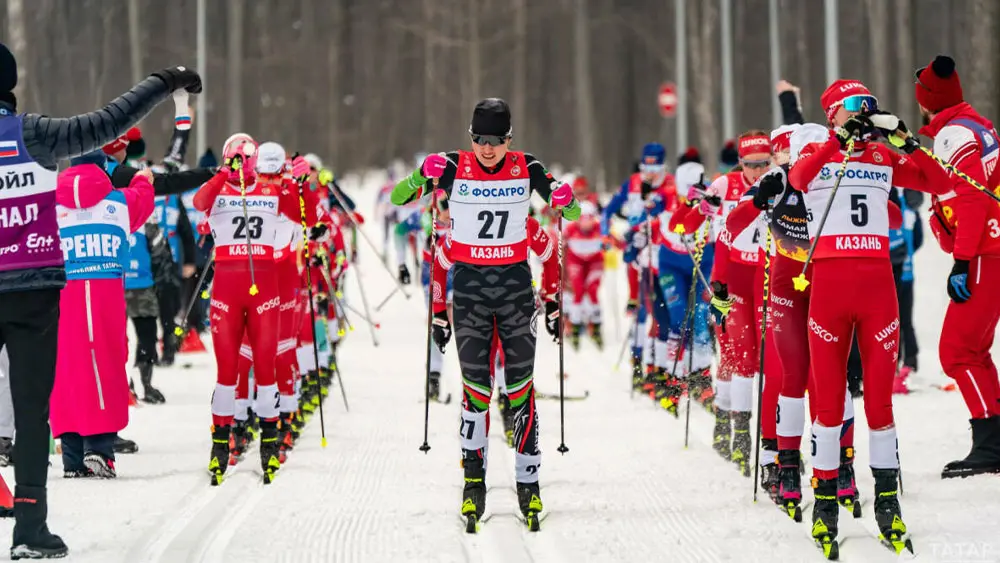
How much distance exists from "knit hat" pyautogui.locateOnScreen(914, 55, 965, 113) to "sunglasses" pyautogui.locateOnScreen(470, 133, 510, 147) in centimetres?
302

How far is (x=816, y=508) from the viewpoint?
705 cm

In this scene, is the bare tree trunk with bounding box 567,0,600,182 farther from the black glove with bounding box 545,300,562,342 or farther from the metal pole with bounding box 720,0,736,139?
the black glove with bounding box 545,300,562,342

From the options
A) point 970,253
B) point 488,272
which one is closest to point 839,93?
point 970,253

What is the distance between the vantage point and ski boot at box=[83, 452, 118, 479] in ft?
30.6

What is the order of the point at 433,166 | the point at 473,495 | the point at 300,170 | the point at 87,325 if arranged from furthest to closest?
the point at 300,170
the point at 87,325
the point at 473,495
the point at 433,166

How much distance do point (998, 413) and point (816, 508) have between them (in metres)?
2.49

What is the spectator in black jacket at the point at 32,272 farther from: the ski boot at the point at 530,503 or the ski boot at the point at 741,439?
the ski boot at the point at 741,439

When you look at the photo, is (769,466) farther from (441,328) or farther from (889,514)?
(441,328)

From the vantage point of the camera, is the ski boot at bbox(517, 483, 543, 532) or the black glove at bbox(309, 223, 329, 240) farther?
the black glove at bbox(309, 223, 329, 240)

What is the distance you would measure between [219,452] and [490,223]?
2962 millimetres

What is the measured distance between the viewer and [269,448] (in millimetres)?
9641

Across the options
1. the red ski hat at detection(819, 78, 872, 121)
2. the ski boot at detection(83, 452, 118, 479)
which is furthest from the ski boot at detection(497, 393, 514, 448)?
the red ski hat at detection(819, 78, 872, 121)

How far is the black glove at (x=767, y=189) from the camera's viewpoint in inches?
291

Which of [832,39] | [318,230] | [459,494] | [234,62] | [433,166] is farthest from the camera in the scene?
[234,62]
